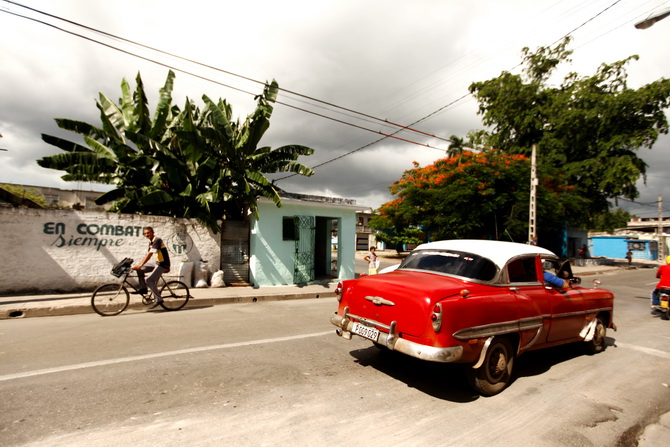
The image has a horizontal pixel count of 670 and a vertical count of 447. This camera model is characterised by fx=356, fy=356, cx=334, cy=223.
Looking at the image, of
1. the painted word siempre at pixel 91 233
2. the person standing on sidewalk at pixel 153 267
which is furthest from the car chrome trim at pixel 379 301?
the painted word siempre at pixel 91 233

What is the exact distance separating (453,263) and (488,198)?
21621mm


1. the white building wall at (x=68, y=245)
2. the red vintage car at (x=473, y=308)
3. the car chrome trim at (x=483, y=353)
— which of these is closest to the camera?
the red vintage car at (x=473, y=308)

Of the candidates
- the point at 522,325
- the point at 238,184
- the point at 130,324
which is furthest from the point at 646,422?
the point at 238,184

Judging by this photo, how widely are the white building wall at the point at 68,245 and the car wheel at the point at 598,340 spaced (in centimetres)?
1085

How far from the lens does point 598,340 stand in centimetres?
579

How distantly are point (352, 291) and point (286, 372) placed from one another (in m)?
1.29

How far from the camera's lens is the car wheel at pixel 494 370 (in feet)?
12.9

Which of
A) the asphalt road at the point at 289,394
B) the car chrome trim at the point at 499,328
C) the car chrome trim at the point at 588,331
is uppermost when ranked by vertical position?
the car chrome trim at the point at 499,328

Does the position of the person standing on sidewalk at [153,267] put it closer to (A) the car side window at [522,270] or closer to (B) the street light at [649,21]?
(A) the car side window at [522,270]

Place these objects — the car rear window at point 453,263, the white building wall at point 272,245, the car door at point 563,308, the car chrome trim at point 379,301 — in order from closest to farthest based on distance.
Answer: the car chrome trim at point 379,301 < the car rear window at point 453,263 < the car door at point 563,308 < the white building wall at point 272,245

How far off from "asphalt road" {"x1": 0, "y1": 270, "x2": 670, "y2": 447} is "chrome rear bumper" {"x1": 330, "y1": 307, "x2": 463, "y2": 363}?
518mm

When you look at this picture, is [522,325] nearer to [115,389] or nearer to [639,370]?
[639,370]

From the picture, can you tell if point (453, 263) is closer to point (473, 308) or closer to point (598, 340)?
point (473, 308)

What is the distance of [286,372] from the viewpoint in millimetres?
4367
